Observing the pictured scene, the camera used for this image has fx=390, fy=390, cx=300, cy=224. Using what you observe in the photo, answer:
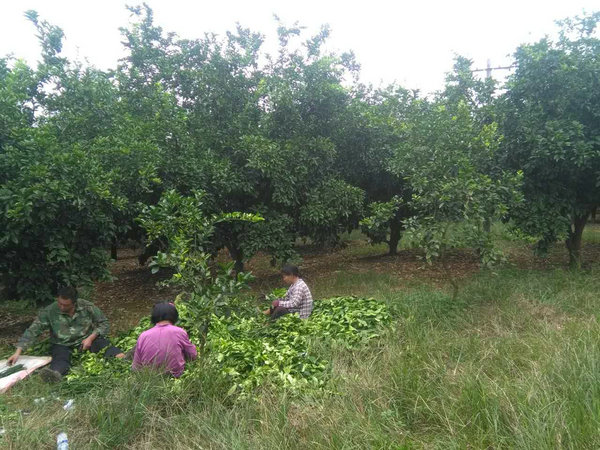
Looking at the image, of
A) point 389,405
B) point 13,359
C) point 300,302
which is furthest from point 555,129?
point 13,359

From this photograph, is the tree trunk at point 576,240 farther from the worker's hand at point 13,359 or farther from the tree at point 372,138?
the worker's hand at point 13,359

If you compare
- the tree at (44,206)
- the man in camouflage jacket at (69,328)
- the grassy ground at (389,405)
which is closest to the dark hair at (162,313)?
the grassy ground at (389,405)

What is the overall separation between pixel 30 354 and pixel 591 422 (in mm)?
5542

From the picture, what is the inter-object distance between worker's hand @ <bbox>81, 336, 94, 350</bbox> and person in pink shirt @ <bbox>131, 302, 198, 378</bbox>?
1482mm

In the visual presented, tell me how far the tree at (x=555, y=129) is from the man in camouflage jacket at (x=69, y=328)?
6860 mm

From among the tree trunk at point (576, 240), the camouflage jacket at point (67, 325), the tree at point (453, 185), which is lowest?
the tree trunk at point (576, 240)

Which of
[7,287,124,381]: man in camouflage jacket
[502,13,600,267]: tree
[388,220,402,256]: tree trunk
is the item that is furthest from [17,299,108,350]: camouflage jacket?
[388,220,402,256]: tree trunk

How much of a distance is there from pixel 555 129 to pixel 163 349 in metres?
6.57

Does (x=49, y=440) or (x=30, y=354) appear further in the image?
(x=30, y=354)

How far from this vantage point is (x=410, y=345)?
368 centimetres

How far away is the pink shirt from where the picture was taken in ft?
11.0

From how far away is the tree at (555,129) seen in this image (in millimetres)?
6246

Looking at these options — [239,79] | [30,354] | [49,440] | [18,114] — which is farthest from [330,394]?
[239,79]

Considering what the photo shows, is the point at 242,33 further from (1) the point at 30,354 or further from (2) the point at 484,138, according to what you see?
(1) the point at 30,354
